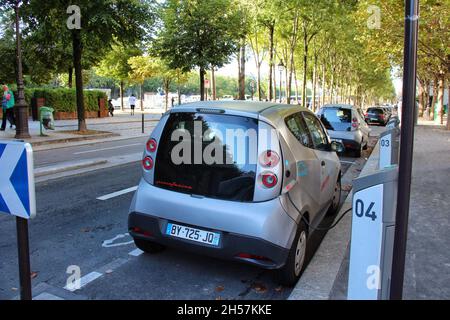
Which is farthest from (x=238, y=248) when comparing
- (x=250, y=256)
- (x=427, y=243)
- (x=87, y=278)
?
(x=427, y=243)

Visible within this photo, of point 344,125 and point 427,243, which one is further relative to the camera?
point 344,125

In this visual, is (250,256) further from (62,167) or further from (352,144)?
(352,144)

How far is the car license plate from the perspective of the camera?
3799 mm

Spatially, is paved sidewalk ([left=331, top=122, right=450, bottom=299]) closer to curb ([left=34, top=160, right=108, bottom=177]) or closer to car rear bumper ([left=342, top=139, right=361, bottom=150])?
car rear bumper ([left=342, top=139, right=361, bottom=150])

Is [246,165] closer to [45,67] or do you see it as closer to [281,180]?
[281,180]

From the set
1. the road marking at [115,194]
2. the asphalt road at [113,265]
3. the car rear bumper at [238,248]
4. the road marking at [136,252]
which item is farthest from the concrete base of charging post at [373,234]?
the road marking at [115,194]

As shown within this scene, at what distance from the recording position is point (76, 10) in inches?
Answer: 606

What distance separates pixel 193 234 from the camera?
388 centimetres

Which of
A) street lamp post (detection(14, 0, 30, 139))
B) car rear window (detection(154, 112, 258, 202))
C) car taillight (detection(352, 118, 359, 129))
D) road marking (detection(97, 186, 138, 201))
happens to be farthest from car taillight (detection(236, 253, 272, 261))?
street lamp post (detection(14, 0, 30, 139))

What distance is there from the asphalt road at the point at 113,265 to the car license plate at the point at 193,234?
17.5 inches

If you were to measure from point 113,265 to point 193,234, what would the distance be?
3.44 feet

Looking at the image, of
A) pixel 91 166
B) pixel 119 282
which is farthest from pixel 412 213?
pixel 91 166

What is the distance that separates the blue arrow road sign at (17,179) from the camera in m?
2.86

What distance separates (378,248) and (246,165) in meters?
1.44
